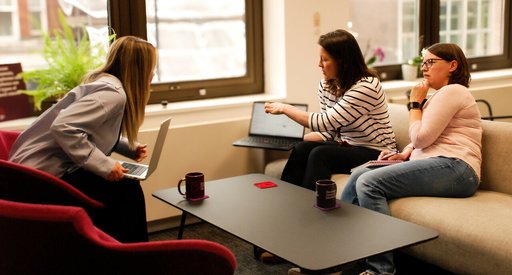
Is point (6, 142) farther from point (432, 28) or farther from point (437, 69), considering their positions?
point (432, 28)

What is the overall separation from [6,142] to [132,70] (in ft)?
2.26

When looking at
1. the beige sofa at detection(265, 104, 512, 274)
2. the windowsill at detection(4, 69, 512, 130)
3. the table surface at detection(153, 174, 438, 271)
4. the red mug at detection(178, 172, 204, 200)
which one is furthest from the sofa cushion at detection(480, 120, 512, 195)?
the windowsill at detection(4, 69, 512, 130)

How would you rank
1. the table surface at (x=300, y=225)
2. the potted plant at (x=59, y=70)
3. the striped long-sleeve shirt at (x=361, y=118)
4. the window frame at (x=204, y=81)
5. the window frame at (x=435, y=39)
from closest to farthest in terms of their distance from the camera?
the table surface at (x=300, y=225) < the striped long-sleeve shirt at (x=361, y=118) < the potted plant at (x=59, y=70) < the window frame at (x=204, y=81) < the window frame at (x=435, y=39)

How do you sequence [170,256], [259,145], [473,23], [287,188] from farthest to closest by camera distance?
[473,23] < [259,145] < [287,188] < [170,256]

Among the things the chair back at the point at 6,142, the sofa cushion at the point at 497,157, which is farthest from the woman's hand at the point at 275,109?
the chair back at the point at 6,142

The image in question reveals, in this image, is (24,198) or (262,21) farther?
(262,21)

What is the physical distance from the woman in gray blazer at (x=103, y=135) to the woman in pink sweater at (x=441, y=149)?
3.47 feet

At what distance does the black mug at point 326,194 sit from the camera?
97.0 inches

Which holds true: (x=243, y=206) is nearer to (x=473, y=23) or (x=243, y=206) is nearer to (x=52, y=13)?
(x=52, y=13)

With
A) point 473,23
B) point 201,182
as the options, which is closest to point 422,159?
point 201,182

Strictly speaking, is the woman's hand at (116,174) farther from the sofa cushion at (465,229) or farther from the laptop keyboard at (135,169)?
the sofa cushion at (465,229)

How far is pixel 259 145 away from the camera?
12.2ft

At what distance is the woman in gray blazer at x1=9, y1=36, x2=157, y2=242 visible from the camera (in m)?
2.52

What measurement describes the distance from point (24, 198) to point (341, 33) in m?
1.79
